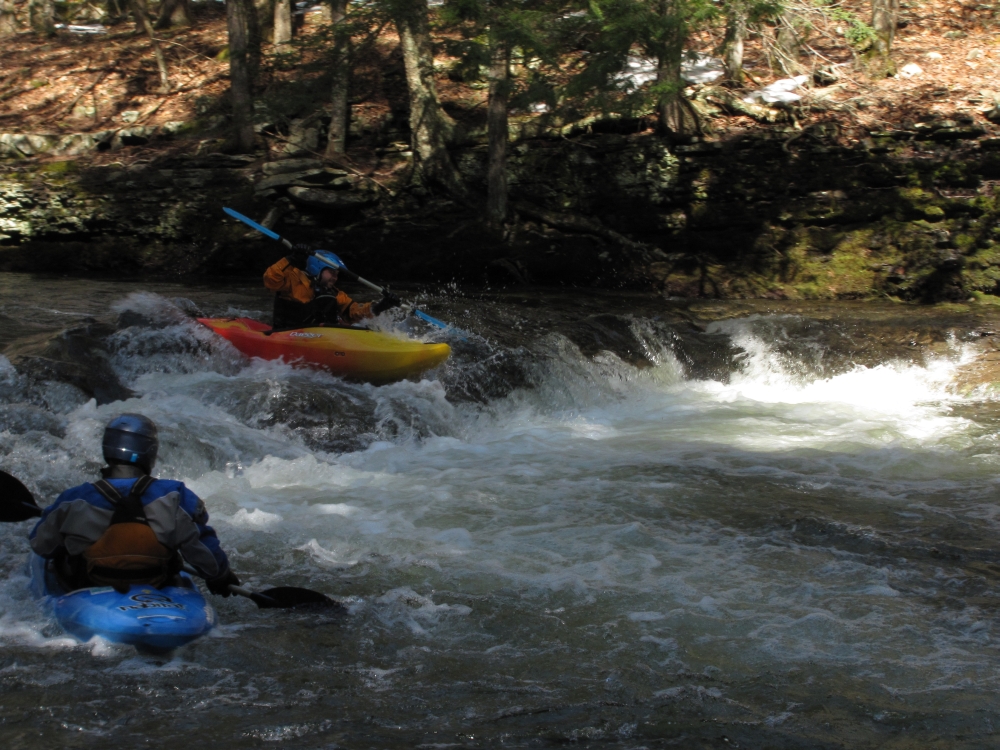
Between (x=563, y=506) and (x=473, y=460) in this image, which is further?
(x=473, y=460)

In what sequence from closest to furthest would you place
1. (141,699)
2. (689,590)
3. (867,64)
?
(141,699), (689,590), (867,64)

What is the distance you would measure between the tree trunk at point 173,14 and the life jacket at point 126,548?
60.7 feet

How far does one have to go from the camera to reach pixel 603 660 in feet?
11.9

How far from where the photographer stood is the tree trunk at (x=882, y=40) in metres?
14.1

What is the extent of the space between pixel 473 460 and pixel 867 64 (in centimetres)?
1084

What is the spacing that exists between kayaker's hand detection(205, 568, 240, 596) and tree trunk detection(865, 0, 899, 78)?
13277mm

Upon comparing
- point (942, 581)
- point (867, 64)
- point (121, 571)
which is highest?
point (867, 64)

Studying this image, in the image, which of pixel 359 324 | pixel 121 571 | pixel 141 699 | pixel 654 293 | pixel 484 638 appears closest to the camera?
pixel 141 699

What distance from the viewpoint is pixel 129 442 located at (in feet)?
11.4

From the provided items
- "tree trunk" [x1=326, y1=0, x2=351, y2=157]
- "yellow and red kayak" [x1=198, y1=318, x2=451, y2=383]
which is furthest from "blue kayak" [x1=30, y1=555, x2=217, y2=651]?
"tree trunk" [x1=326, y1=0, x2=351, y2=157]

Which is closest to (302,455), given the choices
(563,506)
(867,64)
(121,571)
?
(563,506)

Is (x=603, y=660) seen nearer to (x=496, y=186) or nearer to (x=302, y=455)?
(x=302, y=455)

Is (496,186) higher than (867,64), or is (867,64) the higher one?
(867,64)

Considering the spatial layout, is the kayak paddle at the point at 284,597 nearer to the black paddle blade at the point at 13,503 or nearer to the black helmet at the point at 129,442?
the black helmet at the point at 129,442
